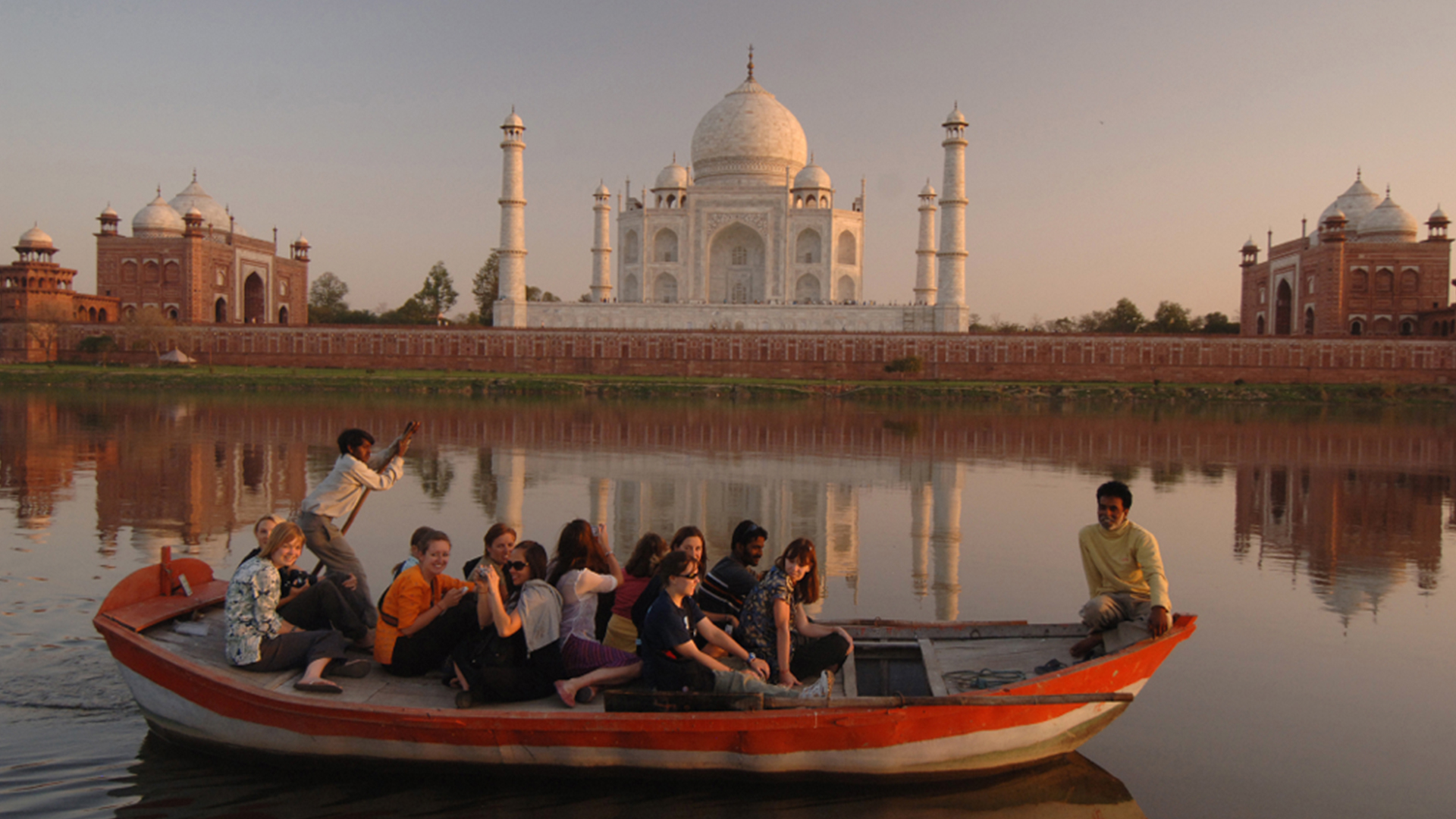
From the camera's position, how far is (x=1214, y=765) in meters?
5.98

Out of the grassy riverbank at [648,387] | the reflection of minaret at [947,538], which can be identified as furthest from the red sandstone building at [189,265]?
the reflection of minaret at [947,538]

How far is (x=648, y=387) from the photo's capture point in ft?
131

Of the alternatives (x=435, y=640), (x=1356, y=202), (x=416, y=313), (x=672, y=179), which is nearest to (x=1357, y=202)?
(x=1356, y=202)

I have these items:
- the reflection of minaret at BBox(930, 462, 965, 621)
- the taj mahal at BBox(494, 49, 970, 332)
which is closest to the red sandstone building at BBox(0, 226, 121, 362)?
the taj mahal at BBox(494, 49, 970, 332)

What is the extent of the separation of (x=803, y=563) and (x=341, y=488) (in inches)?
127

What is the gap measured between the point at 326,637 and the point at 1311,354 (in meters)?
50.7

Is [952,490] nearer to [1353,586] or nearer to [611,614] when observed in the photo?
[1353,586]

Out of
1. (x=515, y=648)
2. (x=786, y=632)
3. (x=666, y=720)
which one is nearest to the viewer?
(x=666, y=720)

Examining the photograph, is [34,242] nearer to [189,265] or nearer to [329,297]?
[189,265]

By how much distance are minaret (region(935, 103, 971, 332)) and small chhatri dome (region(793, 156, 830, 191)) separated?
27.6ft

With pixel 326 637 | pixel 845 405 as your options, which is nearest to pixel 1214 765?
pixel 326 637

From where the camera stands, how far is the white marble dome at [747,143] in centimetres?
5650

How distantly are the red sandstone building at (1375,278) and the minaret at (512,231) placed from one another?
37196 mm

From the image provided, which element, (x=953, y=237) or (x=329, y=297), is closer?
(x=953, y=237)
